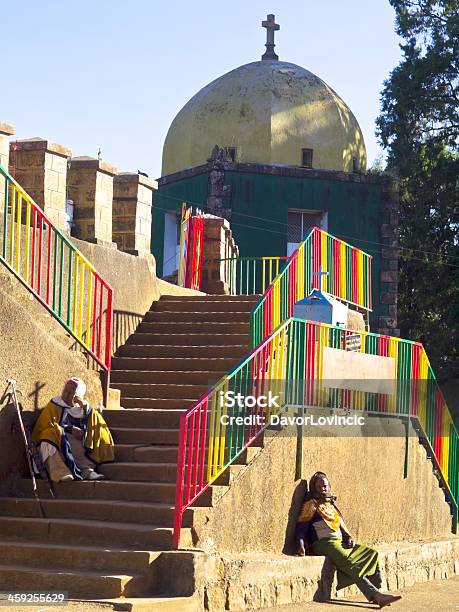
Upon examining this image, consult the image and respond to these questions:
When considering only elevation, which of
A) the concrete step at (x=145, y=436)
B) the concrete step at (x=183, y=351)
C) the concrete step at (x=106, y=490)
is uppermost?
the concrete step at (x=183, y=351)

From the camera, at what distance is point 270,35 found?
3141 cm

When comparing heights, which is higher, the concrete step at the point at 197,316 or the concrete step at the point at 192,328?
the concrete step at the point at 197,316

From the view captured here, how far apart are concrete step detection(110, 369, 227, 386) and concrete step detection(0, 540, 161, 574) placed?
3.36m

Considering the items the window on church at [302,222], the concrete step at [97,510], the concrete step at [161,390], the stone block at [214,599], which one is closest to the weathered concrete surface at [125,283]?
the concrete step at [161,390]

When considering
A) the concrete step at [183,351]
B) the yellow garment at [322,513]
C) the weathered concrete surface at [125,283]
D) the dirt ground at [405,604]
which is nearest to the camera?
the dirt ground at [405,604]

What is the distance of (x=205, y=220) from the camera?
18562 mm

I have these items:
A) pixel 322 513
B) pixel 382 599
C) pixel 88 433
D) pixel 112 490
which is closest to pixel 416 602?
pixel 382 599

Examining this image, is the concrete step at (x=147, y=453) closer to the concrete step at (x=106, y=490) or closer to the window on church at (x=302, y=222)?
the concrete step at (x=106, y=490)

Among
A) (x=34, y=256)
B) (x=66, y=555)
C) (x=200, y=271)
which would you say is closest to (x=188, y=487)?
(x=66, y=555)

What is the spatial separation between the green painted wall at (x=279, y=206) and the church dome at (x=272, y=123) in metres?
0.61

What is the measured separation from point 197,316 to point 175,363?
133 cm

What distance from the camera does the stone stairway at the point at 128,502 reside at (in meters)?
9.06

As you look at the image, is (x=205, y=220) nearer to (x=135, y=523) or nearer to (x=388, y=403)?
(x=388, y=403)

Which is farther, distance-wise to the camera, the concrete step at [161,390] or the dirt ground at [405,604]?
the concrete step at [161,390]
